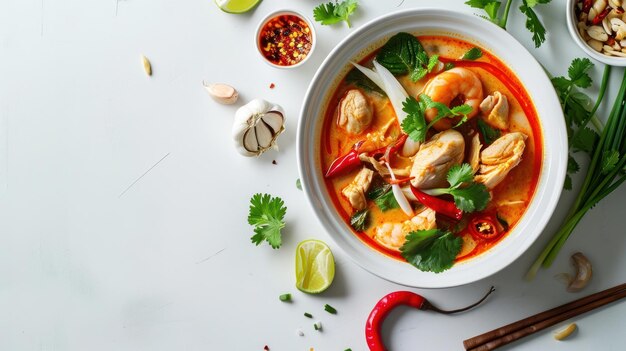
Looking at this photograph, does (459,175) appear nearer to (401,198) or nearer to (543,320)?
(401,198)

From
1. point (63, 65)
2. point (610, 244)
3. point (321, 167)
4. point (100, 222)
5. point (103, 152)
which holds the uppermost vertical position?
point (63, 65)

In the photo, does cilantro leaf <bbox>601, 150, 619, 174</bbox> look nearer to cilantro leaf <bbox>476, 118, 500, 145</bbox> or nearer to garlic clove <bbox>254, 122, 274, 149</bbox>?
cilantro leaf <bbox>476, 118, 500, 145</bbox>

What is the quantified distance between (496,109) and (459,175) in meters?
0.37

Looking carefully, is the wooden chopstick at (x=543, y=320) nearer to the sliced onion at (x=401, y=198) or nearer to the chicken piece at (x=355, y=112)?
the sliced onion at (x=401, y=198)

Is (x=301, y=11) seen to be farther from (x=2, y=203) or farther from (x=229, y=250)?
(x=2, y=203)

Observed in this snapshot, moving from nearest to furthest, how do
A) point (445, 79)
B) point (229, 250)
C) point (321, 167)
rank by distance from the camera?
1. point (445, 79)
2. point (321, 167)
3. point (229, 250)

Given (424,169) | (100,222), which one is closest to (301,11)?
(424,169)

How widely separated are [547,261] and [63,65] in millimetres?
2771

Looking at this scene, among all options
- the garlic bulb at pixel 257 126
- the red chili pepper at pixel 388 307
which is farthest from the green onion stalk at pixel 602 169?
the garlic bulb at pixel 257 126

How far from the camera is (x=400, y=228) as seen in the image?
10.0 ft

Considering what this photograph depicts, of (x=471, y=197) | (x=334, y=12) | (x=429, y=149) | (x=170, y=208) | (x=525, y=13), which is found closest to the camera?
(x=471, y=197)

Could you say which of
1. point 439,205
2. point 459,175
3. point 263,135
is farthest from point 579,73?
point 263,135

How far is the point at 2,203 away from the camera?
3492 mm

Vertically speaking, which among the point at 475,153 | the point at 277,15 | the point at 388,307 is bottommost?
the point at 388,307
